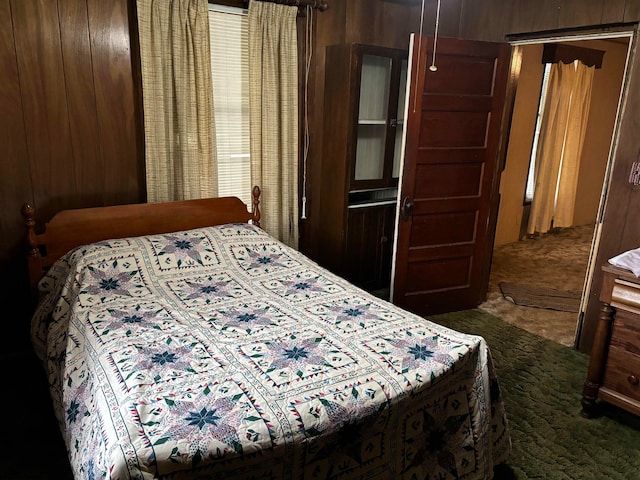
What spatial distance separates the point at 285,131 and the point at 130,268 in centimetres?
139

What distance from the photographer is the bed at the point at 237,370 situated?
1331 mm

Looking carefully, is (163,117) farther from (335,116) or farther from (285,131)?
(335,116)

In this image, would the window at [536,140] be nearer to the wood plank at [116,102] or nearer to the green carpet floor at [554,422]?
the green carpet floor at [554,422]

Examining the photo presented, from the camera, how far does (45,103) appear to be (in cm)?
248

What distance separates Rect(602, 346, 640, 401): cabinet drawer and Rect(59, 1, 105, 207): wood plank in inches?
111

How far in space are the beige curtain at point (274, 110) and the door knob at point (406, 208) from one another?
0.76m

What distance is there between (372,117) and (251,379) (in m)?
2.50

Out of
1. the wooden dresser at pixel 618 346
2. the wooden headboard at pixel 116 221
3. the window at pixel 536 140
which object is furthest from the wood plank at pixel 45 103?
the window at pixel 536 140

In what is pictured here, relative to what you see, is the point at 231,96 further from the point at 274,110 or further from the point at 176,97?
the point at 176,97

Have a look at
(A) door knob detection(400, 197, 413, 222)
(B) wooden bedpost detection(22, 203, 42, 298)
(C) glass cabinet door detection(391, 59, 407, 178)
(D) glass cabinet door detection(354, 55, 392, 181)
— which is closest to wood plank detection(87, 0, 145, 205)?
(B) wooden bedpost detection(22, 203, 42, 298)

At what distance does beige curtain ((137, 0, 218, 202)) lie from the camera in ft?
8.70

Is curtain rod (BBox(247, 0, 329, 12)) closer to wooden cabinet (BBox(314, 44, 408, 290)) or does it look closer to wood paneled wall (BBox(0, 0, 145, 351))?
wooden cabinet (BBox(314, 44, 408, 290))

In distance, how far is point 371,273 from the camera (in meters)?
3.85

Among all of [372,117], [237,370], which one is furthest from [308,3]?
[237,370]
